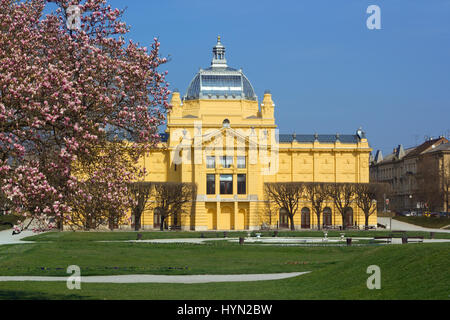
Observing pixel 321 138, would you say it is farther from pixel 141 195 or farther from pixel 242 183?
pixel 141 195

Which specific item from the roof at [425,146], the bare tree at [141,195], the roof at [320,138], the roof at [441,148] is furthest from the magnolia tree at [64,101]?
the roof at [425,146]

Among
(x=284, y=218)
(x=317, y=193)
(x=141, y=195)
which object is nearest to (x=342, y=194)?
(x=317, y=193)

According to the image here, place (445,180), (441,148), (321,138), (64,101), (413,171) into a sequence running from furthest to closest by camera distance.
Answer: (413,171)
(441,148)
(445,180)
(321,138)
(64,101)

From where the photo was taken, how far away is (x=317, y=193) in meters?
110

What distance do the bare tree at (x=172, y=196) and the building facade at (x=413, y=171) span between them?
162ft

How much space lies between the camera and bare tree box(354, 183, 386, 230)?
362ft

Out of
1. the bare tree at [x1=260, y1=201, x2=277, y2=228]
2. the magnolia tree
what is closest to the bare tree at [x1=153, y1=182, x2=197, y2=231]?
the bare tree at [x1=260, y1=201, x2=277, y2=228]

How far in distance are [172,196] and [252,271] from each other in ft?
219

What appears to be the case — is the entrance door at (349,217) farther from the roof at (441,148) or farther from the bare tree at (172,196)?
the roof at (441,148)

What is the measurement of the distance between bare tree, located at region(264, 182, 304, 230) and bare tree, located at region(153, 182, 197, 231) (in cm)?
1081

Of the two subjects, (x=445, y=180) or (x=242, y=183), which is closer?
(x=242, y=183)

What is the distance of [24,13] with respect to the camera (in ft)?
79.8

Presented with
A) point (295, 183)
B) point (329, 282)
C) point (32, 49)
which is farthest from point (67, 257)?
point (295, 183)
